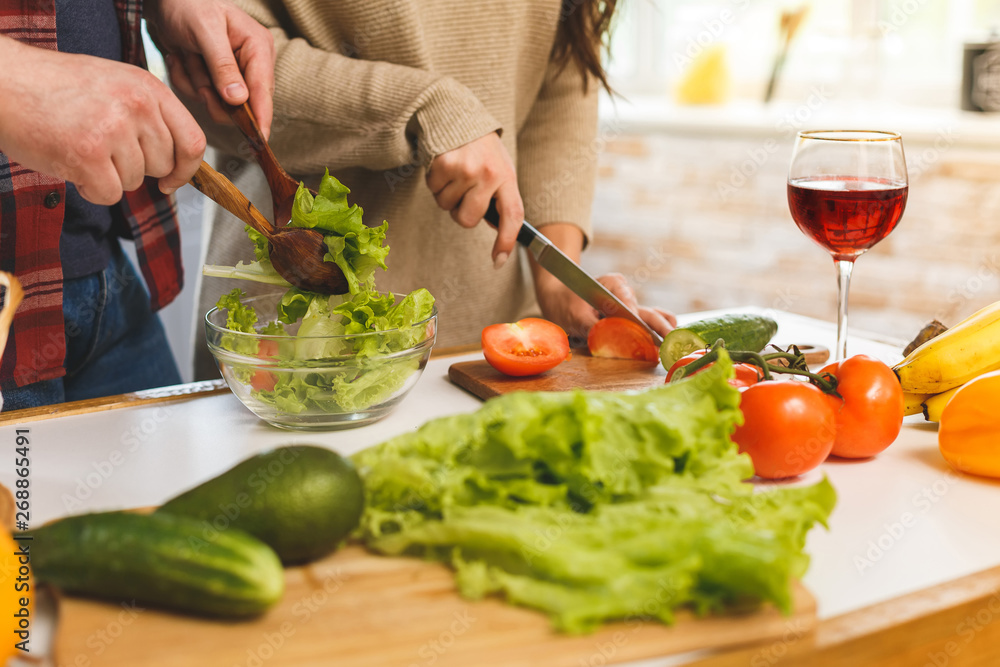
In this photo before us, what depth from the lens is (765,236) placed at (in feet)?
11.1

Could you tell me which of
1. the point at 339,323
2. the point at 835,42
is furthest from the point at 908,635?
the point at 835,42

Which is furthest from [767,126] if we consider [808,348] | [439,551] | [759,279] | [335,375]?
[439,551]

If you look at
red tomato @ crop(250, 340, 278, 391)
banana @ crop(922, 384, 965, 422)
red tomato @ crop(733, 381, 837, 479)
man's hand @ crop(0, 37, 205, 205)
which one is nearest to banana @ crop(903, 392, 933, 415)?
banana @ crop(922, 384, 965, 422)

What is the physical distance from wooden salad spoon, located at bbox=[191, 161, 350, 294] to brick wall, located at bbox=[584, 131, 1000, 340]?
2307 mm

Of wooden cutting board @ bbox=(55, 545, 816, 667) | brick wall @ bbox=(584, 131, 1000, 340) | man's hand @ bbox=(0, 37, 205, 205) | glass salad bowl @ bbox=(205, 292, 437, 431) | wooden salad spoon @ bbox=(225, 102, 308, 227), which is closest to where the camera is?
wooden cutting board @ bbox=(55, 545, 816, 667)

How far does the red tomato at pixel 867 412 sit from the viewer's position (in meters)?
1.00

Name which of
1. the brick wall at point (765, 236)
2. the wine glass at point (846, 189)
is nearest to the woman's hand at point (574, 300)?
the wine glass at point (846, 189)

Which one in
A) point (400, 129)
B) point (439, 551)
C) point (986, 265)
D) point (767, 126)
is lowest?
point (986, 265)

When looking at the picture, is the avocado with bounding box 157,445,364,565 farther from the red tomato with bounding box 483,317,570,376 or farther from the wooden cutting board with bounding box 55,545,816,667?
the red tomato with bounding box 483,317,570,376

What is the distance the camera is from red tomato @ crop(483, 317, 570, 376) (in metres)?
1.29

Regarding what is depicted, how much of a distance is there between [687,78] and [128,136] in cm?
328

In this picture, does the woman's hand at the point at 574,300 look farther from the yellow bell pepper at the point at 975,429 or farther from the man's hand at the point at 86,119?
the man's hand at the point at 86,119

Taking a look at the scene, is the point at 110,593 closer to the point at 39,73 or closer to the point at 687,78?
the point at 39,73

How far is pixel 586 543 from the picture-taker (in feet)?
2.34
